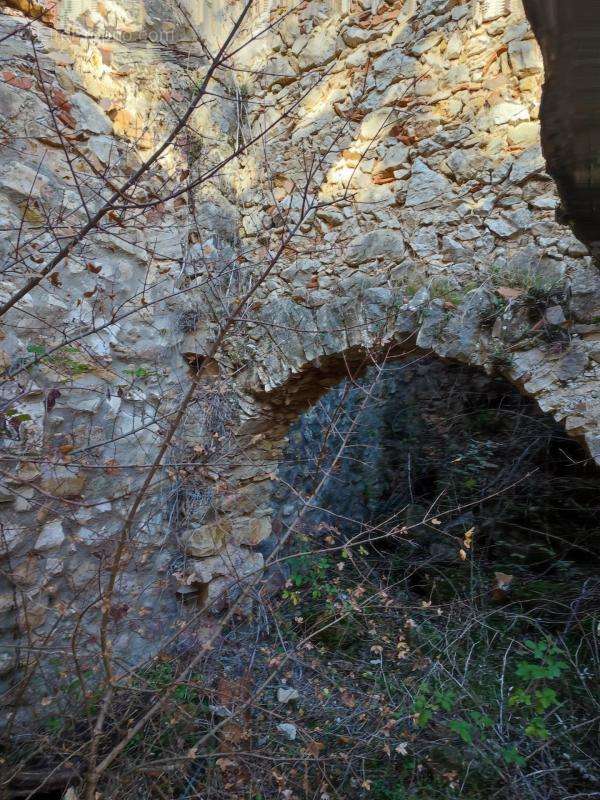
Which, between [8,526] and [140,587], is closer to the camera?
[8,526]

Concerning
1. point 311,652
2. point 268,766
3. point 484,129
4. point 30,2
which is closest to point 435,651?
point 311,652

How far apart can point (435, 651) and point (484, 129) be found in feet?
9.37

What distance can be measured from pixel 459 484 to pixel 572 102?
10.3ft

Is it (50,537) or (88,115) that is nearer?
(50,537)

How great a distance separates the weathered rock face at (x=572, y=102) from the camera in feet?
3.32

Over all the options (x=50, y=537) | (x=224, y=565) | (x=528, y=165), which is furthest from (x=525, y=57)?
(x=50, y=537)

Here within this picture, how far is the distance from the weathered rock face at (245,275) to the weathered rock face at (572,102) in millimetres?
1187

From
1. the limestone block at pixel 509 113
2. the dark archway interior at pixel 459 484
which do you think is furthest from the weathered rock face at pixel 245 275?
the dark archway interior at pixel 459 484

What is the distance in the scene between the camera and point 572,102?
3.65ft

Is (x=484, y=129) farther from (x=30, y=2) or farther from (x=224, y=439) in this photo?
(x=30, y=2)

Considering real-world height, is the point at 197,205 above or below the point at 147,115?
below

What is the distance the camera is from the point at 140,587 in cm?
309

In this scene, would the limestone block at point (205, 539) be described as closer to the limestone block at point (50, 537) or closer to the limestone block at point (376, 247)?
the limestone block at point (50, 537)

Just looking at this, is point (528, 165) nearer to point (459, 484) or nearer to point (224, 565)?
point (459, 484)
